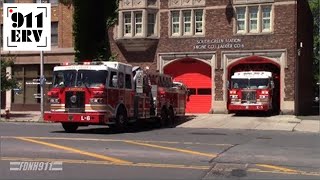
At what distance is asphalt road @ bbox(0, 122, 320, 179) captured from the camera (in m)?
10.3

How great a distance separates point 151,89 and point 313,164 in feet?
42.4

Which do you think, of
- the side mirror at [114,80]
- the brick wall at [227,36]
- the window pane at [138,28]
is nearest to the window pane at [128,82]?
the side mirror at [114,80]

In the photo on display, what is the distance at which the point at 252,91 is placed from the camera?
1265 inches

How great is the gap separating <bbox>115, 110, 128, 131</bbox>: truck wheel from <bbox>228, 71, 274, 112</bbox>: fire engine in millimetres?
12079

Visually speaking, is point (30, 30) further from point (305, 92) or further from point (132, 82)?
point (305, 92)

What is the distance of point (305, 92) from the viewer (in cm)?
4234

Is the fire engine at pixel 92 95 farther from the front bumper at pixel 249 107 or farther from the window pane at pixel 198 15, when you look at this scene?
the window pane at pixel 198 15

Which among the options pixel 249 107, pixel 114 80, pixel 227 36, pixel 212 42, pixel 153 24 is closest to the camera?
pixel 114 80

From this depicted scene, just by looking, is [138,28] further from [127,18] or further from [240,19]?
[240,19]

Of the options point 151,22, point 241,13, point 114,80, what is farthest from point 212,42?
point 114,80

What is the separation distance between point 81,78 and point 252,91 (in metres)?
14.6

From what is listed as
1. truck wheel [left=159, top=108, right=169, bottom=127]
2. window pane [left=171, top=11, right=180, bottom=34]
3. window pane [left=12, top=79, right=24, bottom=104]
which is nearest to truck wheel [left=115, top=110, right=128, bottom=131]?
truck wheel [left=159, top=108, right=169, bottom=127]

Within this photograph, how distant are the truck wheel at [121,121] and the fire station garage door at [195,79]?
49.3 ft

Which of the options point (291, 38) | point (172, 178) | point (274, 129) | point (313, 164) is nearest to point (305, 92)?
point (291, 38)
